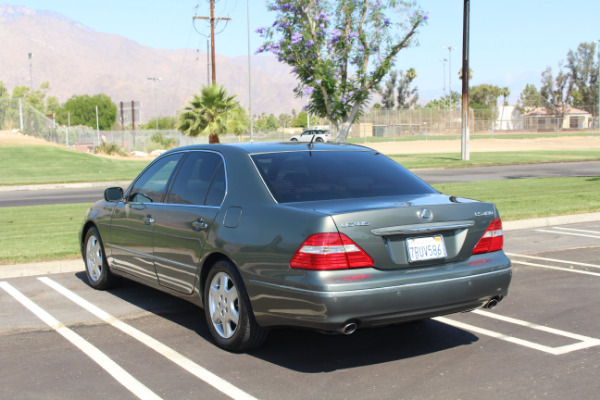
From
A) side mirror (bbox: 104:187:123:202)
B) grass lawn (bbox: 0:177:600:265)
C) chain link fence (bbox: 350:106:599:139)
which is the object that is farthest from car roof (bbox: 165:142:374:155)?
chain link fence (bbox: 350:106:599:139)

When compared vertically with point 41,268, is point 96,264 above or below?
above

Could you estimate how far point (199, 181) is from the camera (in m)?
6.03

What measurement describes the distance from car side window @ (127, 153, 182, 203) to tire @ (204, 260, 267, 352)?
1.30 metres

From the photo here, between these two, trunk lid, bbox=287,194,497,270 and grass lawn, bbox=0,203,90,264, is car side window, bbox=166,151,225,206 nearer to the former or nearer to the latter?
trunk lid, bbox=287,194,497,270

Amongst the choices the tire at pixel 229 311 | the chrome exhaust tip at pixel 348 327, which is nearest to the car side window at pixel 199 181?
the tire at pixel 229 311

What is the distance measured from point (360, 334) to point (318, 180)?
4.50 feet

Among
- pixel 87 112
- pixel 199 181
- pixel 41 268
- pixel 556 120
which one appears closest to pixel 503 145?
pixel 556 120

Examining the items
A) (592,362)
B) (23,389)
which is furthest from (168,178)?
(592,362)

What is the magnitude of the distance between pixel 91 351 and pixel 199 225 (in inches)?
49.9

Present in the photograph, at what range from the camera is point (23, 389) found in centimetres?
464

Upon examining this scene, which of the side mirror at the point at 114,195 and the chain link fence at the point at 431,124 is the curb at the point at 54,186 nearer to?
the side mirror at the point at 114,195

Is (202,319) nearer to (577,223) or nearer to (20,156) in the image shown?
(577,223)

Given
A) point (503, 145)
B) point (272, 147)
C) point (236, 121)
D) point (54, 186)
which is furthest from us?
point (503, 145)

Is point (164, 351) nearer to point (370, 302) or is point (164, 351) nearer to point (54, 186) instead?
point (370, 302)
